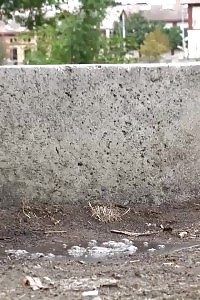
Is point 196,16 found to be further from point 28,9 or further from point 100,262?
point 100,262

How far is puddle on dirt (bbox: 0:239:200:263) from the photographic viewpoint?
3.49m

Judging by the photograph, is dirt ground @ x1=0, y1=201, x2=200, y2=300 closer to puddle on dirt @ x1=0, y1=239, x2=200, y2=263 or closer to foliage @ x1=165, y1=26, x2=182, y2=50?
puddle on dirt @ x1=0, y1=239, x2=200, y2=263

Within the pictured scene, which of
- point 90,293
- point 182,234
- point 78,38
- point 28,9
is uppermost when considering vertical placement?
point 28,9

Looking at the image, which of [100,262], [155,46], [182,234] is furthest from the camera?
[155,46]

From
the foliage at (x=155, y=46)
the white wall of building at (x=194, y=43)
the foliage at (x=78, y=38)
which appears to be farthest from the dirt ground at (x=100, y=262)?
the foliage at (x=155, y=46)

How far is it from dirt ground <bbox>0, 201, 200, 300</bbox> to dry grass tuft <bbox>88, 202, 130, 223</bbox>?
0.02 m

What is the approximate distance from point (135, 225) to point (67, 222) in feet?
1.25

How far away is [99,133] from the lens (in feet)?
13.4

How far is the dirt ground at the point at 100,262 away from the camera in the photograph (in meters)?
2.75

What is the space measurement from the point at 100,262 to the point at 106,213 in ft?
2.31

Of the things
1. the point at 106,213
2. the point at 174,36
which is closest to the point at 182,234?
the point at 106,213

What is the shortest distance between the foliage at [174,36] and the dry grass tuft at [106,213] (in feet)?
59.1

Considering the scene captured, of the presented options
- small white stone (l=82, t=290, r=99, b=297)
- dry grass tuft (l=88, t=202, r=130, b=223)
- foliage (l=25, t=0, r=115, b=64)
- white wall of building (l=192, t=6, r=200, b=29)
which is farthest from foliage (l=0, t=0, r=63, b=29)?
small white stone (l=82, t=290, r=99, b=297)

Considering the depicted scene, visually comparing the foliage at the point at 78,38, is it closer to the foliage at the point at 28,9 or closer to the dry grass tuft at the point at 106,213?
the foliage at the point at 28,9
